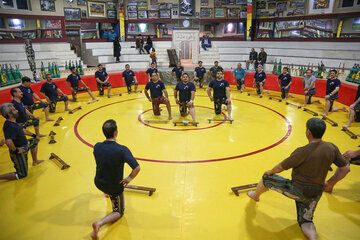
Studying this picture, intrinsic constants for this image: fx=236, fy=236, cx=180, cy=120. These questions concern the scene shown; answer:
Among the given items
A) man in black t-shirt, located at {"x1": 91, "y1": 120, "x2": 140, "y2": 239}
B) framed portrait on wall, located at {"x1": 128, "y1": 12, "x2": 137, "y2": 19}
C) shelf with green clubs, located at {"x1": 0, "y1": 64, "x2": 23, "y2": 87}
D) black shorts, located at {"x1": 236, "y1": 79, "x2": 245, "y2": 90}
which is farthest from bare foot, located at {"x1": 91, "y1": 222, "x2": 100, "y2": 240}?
framed portrait on wall, located at {"x1": 128, "y1": 12, "x2": 137, "y2": 19}

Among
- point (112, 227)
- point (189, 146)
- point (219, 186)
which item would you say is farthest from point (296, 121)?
point (112, 227)

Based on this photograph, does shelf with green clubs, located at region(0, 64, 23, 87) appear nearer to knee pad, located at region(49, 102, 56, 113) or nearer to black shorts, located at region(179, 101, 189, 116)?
knee pad, located at region(49, 102, 56, 113)

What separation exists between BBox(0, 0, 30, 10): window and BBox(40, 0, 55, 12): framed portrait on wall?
3.49 ft

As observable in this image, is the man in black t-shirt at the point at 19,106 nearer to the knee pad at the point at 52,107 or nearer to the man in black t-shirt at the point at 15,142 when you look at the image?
the man in black t-shirt at the point at 15,142

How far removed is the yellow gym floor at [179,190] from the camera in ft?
12.7

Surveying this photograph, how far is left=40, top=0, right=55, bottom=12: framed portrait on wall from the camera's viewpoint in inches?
762

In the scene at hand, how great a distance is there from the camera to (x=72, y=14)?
22031 millimetres

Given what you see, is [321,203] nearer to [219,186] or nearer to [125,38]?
[219,186]

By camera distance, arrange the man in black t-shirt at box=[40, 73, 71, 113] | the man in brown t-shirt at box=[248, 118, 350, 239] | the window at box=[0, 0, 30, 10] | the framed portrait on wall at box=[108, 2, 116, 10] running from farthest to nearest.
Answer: the framed portrait on wall at box=[108, 2, 116, 10] < the window at box=[0, 0, 30, 10] < the man in black t-shirt at box=[40, 73, 71, 113] < the man in brown t-shirt at box=[248, 118, 350, 239]

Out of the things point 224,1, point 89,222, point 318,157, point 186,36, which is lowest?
point 89,222

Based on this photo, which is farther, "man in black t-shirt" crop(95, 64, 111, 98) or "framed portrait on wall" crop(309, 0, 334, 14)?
"framed portrait on wall" crop(309, 0, 334, 14)

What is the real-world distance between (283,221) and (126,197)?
2.92 m

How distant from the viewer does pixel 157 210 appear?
4.34 m

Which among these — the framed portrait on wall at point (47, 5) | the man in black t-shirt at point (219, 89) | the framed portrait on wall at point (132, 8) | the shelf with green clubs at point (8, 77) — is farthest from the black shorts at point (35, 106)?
the framed portrait on wall at point (132, 8)
